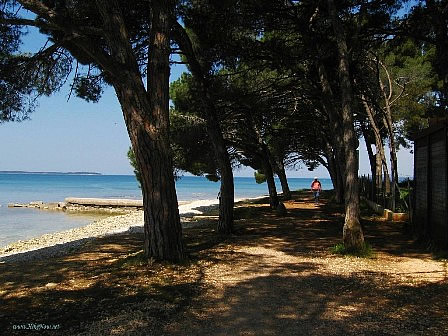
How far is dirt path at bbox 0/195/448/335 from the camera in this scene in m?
4.18

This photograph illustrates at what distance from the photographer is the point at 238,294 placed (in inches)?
207

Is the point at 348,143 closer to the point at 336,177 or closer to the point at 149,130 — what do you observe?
the point at 149,130

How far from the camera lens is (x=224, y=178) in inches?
402

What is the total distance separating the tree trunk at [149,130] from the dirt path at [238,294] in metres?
0.45

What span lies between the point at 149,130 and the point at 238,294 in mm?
2670

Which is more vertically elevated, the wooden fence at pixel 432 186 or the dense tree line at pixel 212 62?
the dense tree line at pixel 212 62

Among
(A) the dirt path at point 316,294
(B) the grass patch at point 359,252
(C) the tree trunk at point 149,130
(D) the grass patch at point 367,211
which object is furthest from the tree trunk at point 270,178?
(C) the tree trunk at point 149,130

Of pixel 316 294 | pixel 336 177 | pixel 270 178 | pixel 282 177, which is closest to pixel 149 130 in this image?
pixel 316 294

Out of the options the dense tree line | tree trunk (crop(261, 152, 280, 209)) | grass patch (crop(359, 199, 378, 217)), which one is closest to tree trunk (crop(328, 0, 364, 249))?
the dense tree line

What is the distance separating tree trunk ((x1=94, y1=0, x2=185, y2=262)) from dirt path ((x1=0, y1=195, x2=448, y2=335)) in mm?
454

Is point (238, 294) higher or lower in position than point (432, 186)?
lower

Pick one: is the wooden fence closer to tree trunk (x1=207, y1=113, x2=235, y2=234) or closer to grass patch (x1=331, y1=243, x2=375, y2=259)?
grass patch (x1=331, y1=243, x2=375, y2=259)

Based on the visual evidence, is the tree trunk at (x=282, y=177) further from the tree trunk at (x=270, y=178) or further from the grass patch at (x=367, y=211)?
the grass patch at (x=367, y=211)

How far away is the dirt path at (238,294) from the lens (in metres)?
4.18
